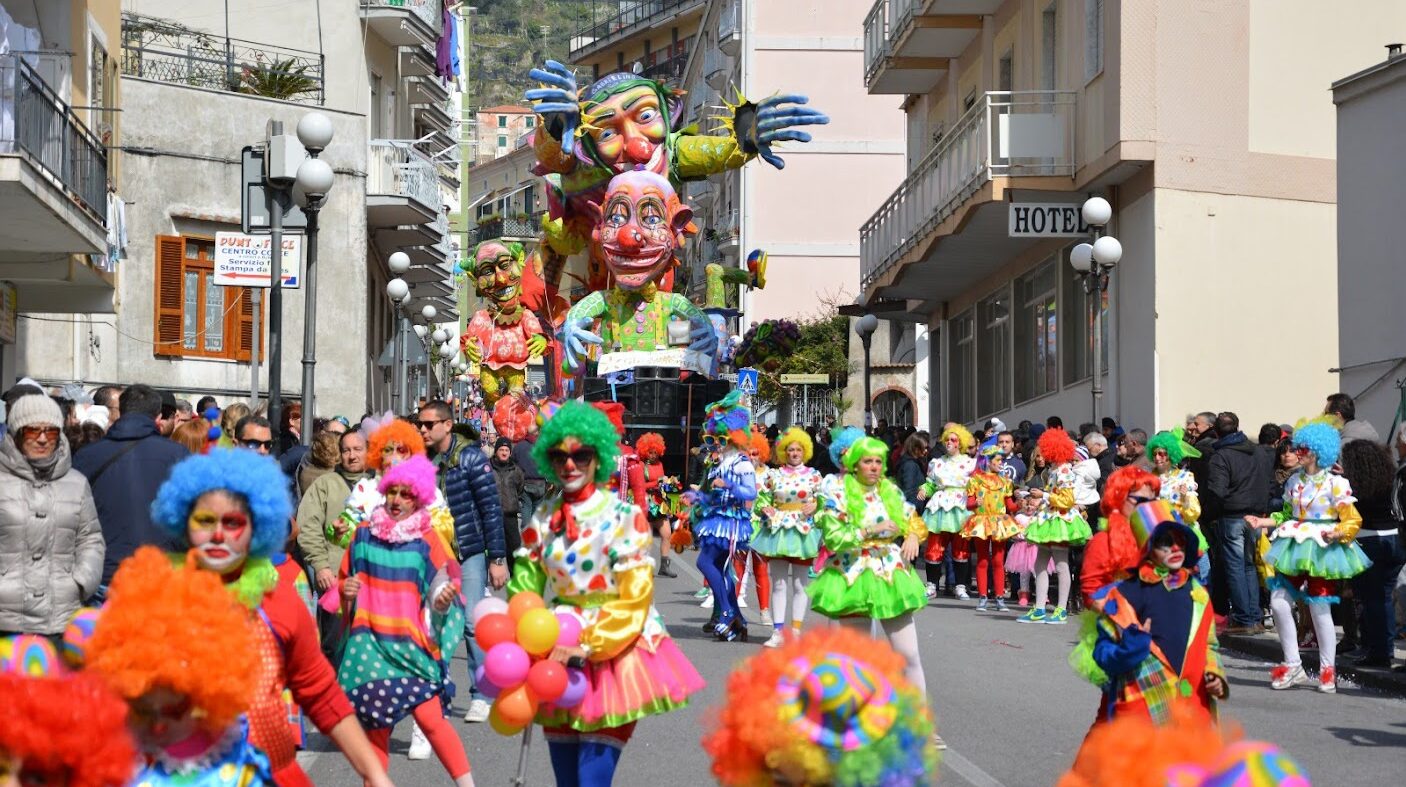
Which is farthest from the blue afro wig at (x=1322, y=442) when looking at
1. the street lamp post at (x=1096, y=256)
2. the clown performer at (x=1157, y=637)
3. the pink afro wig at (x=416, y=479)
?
the pink afro wig at (x=416, y=479)

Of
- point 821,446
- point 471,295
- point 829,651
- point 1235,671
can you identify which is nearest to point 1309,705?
point 1235,671

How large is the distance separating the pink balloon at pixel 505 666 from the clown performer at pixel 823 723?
2180 mm

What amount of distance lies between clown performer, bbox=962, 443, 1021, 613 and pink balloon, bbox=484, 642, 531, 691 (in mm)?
13650

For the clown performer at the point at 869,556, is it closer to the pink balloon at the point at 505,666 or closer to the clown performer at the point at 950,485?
the pink balloon at the point at 505,666

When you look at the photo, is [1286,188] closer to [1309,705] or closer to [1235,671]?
[1235,671]

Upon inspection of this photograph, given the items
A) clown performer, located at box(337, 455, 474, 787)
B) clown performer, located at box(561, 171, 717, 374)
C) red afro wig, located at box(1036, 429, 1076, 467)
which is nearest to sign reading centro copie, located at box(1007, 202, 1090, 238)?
clown performer, located at box(561, 171, 717, 374)

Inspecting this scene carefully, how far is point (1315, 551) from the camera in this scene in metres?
14.0

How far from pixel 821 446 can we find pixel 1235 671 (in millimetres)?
11516

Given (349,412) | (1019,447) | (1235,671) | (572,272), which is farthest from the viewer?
(349,412)

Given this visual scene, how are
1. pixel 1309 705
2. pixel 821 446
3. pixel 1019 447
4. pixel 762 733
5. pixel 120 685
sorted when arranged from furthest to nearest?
pixel 821 446, pixel 1019 447, pixel 1309 705, pixel 120 685, pixel 762 733

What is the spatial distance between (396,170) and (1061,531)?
65.7 ft

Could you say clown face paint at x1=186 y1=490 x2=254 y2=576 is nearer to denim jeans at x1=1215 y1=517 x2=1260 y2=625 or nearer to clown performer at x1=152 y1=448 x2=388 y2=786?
clown performer at x1=152 y1=448 x2=388 y2=786

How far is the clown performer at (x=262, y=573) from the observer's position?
5.82m

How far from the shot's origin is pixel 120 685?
493 cm
